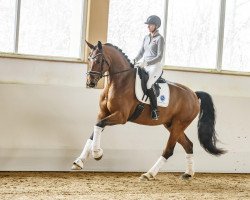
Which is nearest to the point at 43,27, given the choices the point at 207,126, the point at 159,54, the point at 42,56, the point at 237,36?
the point at 42,56

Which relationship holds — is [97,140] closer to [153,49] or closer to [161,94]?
[161,94]

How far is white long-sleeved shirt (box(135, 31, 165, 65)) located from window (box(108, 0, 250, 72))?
985mm

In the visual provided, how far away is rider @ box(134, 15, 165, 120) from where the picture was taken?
6246mm

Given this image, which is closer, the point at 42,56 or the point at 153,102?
the point at 153,102

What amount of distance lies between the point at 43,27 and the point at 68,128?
1.49m

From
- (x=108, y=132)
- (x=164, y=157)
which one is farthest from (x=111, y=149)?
(x=164, y=157)

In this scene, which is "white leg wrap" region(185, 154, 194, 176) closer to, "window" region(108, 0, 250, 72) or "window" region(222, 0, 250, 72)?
"window" region(108, 0, 250, 72)

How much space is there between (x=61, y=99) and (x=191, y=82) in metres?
2.13

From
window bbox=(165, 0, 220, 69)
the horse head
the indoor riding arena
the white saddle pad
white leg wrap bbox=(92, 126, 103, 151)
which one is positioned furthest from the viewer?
window bbox=(165, 0, 220, 69)

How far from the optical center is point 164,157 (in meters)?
6.40

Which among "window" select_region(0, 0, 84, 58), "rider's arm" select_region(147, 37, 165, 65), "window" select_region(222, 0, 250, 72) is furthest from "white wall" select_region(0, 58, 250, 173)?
"rider's arm" select_region(147, 37, 165, 65)

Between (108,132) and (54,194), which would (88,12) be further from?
(54,194)

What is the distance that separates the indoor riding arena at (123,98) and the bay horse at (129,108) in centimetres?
1

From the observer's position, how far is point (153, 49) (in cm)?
634
